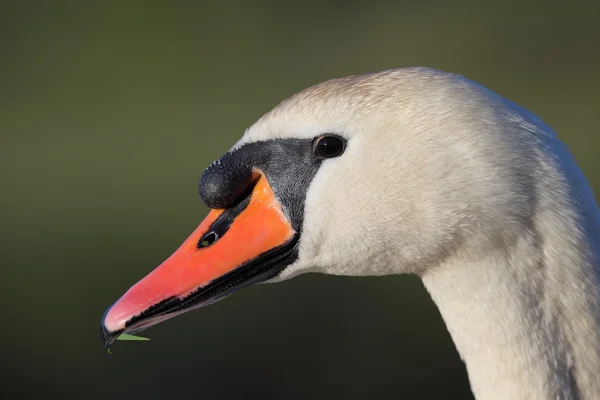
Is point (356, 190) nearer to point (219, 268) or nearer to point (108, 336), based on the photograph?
point (219, 268)

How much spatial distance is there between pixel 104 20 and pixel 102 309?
7858mm

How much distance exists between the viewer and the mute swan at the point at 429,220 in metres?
2.00

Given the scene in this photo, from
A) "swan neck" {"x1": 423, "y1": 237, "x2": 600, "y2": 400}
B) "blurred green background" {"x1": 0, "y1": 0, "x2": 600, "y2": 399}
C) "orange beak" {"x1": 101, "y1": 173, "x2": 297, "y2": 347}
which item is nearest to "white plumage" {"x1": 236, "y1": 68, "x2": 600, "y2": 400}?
"swan neck" {"x1": 423, "y1": 237, "x2": 600, "y2": 400}

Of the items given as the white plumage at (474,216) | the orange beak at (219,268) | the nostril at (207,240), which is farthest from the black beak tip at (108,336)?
the white plumage at (474,216)

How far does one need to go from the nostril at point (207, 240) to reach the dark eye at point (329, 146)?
1.02 ft

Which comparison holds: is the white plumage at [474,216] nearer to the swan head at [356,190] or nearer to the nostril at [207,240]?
the swan head at [356,190]

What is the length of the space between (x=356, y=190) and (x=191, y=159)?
27.3 ft

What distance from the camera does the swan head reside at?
204cm

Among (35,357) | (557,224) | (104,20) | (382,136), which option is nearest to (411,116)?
(382,136)

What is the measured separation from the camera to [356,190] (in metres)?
2.17

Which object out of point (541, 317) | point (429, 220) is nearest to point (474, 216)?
point (429, 220)

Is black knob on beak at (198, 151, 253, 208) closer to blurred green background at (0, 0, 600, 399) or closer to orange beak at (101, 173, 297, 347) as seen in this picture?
orange beak at (101, 173, 297, 347)

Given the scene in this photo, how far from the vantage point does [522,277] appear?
2.00 metres

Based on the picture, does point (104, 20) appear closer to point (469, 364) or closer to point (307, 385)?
point (307, 385)
